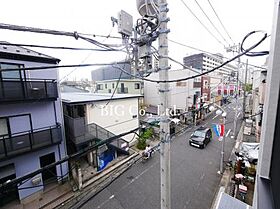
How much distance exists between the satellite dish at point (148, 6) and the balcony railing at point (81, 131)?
7705 millimetres

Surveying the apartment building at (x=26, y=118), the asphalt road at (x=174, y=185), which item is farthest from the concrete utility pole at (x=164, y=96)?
the apartment building at (x=26, y=118)

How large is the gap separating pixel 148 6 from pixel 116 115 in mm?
10140

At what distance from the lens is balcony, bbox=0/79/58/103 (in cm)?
678

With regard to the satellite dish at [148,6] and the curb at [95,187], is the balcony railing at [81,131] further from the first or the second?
the satellite dish at [148,6]

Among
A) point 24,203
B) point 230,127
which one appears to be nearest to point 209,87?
point 230,127

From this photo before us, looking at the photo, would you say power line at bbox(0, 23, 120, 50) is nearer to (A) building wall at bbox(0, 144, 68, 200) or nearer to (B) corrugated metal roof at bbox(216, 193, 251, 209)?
(B) corrugated metal roof at bbox(216, 193, 251, 209)

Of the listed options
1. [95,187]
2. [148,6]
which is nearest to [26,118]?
[95,187]

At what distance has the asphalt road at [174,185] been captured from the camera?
Result: 7.69 m

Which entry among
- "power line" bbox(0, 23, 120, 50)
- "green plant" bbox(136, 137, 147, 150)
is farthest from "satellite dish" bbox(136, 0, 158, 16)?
"green plant" bbox(136, 137, 147, 150)

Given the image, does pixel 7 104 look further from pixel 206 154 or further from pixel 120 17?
pixel 206 154

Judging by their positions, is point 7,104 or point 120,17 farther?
point 7,104

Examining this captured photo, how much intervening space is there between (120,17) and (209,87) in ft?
87.6

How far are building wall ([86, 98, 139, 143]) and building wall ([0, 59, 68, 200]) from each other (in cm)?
239

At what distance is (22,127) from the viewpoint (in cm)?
776
